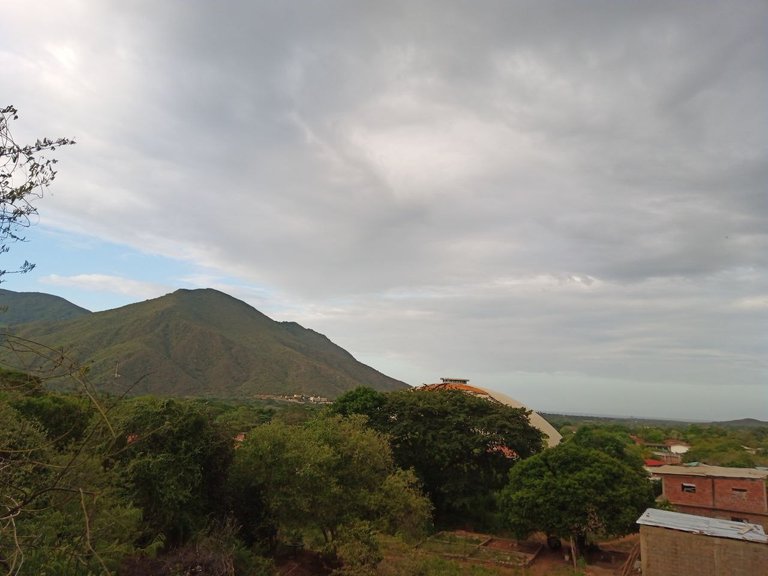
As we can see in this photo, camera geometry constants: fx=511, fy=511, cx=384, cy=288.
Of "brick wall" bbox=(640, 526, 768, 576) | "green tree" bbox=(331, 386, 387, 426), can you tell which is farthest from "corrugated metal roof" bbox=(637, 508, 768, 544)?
"green tree" bbox=(331, 386, 387, 426)

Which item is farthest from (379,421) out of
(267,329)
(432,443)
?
(267,329)

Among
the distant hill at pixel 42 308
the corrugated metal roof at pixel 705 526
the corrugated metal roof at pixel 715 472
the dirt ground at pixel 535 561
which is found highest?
the distant hill at pixel 42 308

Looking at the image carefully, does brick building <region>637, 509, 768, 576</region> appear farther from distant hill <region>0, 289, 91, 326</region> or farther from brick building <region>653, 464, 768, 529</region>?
distant hill <region>0, 289, 91, 326</region>

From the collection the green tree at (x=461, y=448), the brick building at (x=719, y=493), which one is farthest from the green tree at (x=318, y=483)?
the brick building at (x=719, y=493)

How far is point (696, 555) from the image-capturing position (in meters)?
15.1

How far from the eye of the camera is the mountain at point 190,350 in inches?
3681

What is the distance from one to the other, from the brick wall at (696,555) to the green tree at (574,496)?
3.06 m

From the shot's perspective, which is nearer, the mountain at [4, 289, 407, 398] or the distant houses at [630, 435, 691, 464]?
the distant houses at [630, 435, 691, 464]

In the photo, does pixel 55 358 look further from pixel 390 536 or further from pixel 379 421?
pixel 379 421

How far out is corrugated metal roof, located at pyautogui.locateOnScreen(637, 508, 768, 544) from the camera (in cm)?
1474

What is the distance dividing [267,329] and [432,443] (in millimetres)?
139340

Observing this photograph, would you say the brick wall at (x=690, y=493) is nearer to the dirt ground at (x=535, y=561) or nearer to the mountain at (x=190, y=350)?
the dirt ground at (x=535, y=561)

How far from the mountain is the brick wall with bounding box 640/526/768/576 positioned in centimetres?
7728

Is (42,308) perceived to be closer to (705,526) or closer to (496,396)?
(496,396)
